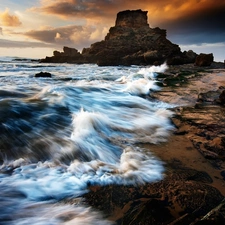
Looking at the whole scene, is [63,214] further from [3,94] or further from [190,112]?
[3,94]

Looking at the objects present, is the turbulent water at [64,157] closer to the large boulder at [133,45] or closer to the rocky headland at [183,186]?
the rocky headland at [183,186]

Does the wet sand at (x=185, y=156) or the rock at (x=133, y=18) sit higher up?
the rock at (x=133, y=18)

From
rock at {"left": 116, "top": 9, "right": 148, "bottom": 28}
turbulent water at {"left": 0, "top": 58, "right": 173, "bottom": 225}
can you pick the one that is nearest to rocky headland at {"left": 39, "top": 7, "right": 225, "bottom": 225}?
turbulent water at {"left": 0, "top": 58, "right": 173, "bottom": 225}

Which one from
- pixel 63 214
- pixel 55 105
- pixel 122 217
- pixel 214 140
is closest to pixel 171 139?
pixel 214 140

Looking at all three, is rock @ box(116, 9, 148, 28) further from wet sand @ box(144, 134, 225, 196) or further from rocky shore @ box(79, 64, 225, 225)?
rocky shore @ box(79, 64, 225, 225)

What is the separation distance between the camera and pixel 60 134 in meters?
3.93

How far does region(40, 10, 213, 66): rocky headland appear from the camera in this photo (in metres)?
49.0

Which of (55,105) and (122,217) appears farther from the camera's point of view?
(55,105)

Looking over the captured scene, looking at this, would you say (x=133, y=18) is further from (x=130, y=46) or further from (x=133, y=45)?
(x=130, y=46)

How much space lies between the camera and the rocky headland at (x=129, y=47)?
48969 mm

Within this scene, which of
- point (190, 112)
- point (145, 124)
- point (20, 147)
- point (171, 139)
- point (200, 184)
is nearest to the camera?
point (200, 184)

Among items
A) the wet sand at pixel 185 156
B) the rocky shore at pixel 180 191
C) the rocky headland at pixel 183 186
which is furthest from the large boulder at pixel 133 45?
the rocky shore at pixel 180 191

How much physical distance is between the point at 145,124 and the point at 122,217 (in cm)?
300

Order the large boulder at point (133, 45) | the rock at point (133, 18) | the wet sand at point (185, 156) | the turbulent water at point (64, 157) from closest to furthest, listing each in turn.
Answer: the turbulent water at point (64, 157), the wet sand at point (185, 156), the large boulder at point (133, 45), the rock at point (133, 18)
